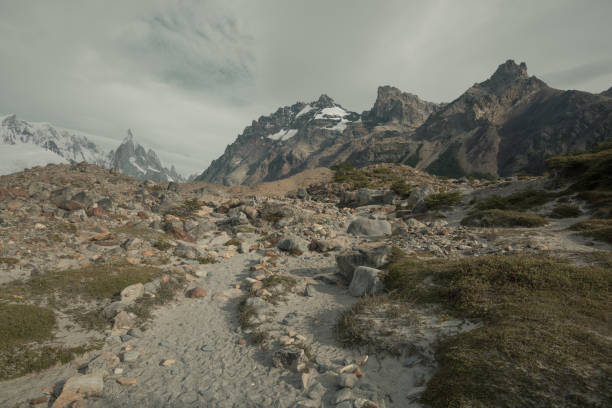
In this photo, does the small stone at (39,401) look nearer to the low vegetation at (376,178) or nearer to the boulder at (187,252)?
the boulder at (187,252)

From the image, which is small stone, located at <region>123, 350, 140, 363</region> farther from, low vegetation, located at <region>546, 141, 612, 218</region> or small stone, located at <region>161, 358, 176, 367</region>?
low vegetation, located at <region>546, 141, 612, 218</region>

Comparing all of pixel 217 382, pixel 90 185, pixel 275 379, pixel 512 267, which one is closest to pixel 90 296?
pixel 217 382

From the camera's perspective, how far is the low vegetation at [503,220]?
18938mm

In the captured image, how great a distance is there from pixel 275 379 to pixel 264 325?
2.94 meters

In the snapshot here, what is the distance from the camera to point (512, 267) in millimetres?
9250

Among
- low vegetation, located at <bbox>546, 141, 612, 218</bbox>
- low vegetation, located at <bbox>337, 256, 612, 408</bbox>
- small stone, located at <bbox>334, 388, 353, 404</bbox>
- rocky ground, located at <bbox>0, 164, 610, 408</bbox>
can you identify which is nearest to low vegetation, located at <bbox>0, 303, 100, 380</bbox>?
rocky ground, located at <bbox>0, 164, 610, 408</bbox>

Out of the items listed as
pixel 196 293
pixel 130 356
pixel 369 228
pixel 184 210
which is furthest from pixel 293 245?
pixel 184 210

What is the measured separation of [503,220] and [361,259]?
13171 mm

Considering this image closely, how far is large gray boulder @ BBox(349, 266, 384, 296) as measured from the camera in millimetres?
11555

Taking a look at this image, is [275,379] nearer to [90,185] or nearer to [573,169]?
[573,169]

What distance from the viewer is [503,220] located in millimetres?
20250

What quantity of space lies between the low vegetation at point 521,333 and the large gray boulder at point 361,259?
3.39 metres

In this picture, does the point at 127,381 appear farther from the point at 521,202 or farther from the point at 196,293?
the point at 521,202

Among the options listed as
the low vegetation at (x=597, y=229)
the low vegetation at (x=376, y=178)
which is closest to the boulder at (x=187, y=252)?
the low vegetation at (x=597, y=229)
